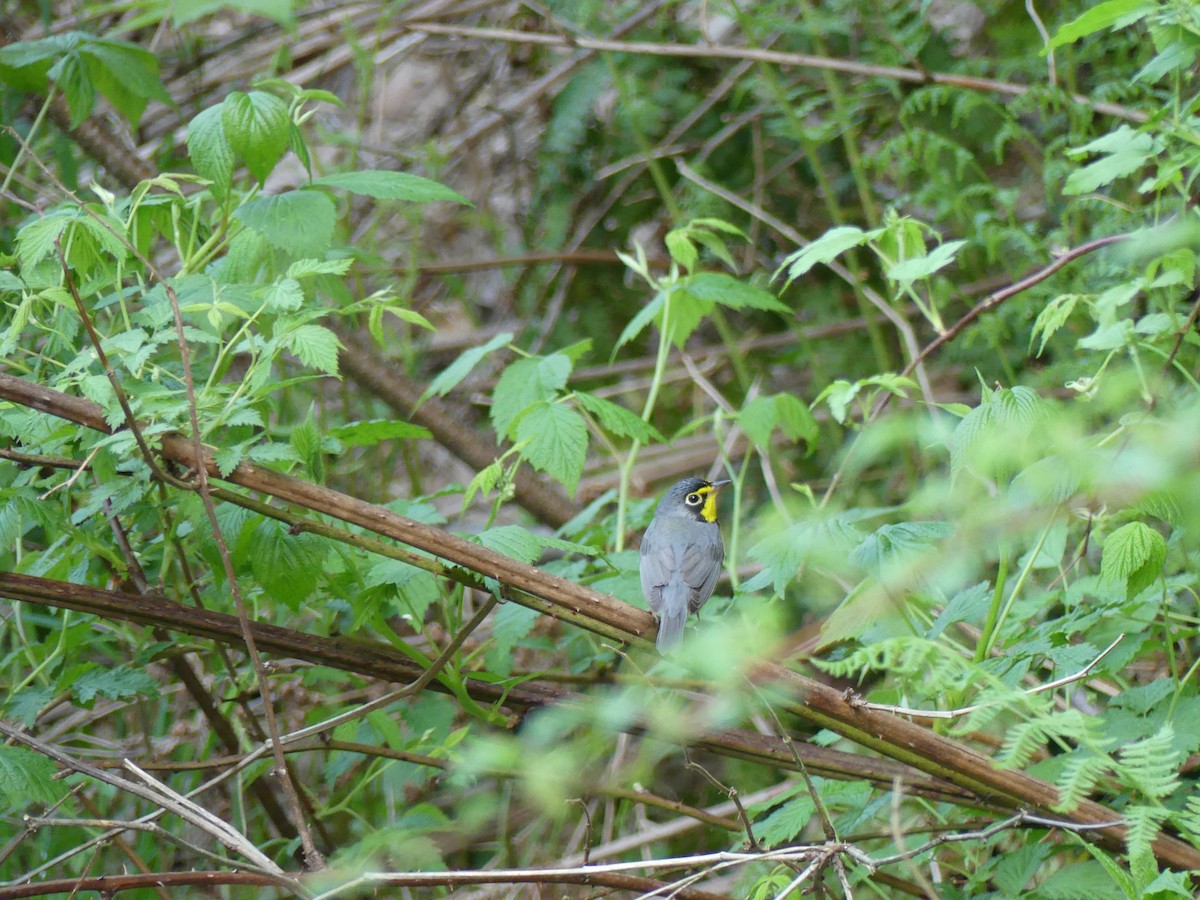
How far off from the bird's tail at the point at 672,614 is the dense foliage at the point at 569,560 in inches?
3.0

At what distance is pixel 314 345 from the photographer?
1973 mm

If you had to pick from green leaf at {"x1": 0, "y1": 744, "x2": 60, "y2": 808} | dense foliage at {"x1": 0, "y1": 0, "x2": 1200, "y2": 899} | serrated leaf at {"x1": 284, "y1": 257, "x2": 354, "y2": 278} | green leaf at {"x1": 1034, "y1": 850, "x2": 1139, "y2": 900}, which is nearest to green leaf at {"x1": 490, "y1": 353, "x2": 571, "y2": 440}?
dense foliage at {"x1": 0, "y1": 0, "x2": 1200, "y2": 899}

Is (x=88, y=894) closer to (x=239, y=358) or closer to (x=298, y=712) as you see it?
(x=298, y=712)

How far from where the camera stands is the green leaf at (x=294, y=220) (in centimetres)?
228

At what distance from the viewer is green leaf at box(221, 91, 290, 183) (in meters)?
2.19

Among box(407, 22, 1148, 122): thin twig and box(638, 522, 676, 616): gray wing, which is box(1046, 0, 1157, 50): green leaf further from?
box(407, 22, 1148, 122): thin twig

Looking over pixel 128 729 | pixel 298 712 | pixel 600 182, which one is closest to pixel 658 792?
pixel 298 712

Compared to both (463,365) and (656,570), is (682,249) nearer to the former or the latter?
(463,365)

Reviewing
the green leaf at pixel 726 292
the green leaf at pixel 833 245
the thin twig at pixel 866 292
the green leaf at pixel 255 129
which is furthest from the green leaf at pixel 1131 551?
the green leaf at pixel 255 129

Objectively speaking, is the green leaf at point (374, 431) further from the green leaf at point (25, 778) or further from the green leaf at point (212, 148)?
the green leaf at point (25, 778)

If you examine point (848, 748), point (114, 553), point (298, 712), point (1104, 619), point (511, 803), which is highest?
point (114, 553)

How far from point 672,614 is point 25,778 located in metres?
1.30

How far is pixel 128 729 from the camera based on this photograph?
363 centimetres

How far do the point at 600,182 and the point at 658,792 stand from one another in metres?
3.27
